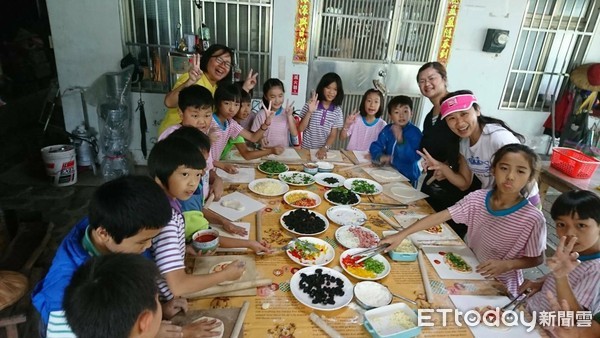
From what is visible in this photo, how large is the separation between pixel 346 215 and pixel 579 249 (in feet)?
4.29

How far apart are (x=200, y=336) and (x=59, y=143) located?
18.3ft

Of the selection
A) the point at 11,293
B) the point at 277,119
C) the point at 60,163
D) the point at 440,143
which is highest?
the point at 440,143

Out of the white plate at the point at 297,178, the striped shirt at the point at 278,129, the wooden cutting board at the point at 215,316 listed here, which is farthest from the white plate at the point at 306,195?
the striped shirt at the point at 278,129

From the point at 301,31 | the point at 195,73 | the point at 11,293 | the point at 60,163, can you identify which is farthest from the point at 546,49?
the point at 60,163

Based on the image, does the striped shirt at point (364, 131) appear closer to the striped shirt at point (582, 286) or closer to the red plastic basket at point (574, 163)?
the red plastic basket at point (574, 163)

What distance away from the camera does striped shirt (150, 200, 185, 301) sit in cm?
154

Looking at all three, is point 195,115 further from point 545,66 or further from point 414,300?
point 545,66

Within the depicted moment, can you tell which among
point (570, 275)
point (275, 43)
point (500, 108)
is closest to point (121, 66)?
point (275, 43)

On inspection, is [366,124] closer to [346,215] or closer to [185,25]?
[346,215]

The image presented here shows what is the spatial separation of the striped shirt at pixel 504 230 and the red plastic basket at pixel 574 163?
2290 mm

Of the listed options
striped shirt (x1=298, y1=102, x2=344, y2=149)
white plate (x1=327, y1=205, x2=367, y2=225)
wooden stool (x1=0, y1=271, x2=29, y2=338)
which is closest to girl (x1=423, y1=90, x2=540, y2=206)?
white plate (x1=327, y1=205, x2=367, y2=225)

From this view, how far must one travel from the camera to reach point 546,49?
241 inches

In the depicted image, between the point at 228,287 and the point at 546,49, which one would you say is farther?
the point at 546,49

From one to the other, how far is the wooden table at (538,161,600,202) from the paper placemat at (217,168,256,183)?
3329mm
